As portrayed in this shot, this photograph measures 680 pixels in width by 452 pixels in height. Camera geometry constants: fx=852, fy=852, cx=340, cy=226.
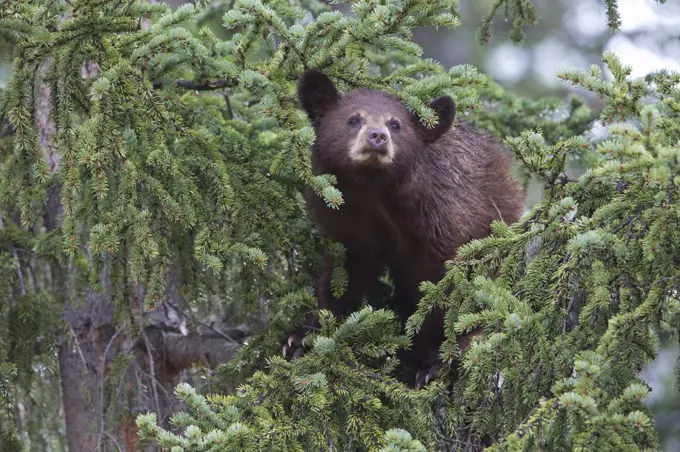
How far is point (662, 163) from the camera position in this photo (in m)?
3.44

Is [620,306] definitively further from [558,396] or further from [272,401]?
[272,401]

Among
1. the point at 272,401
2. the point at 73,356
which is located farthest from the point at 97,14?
the point at 73,356

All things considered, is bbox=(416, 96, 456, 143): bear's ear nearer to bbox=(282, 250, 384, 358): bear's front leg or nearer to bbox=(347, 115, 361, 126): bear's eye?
bbox=(347, 115, 361, 126): bear's eye

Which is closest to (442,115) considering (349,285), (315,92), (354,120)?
(354,120)

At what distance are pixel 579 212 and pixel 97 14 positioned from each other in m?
2.83

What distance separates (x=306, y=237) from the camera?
21.0 feet

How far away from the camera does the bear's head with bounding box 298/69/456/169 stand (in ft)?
18.8

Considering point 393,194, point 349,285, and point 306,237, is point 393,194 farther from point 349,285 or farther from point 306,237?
point 349,285

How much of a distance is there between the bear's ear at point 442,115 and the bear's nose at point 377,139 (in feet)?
1.24

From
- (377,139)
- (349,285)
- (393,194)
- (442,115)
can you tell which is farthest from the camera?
(349,285)

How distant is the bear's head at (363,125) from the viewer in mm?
5734

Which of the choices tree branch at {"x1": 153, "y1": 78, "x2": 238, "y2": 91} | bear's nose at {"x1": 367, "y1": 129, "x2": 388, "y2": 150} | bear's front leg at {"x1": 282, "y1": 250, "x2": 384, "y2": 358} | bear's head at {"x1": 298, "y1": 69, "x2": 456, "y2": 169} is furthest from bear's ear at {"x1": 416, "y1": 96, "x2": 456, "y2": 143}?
tree branch at {"x1": 153, "y1": 78, "x2": 238, "y2": 91}

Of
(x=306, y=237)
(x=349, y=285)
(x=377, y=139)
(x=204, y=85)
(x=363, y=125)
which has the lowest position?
(x=349, y=285)

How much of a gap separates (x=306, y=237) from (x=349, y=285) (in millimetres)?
526
